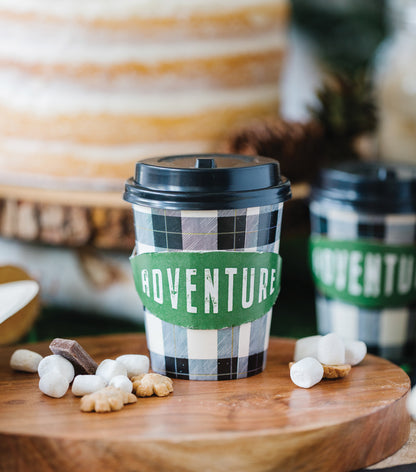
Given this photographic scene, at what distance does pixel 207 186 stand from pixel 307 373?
24 cm

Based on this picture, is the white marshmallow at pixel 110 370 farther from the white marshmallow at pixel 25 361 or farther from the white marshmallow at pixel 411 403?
the white marshmallow at pixel 411 403

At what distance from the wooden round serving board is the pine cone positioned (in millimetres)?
570

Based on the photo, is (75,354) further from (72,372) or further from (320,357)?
(320,357)

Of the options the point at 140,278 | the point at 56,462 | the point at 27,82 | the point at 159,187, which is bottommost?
the point at 56,462

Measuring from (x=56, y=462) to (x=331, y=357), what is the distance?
346 mm

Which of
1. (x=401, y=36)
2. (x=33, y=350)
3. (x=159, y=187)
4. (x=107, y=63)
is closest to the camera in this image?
(x=159, y=187)

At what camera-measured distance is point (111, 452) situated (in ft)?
2.03

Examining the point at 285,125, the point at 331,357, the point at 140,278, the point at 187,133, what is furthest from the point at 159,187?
the point at 285,125

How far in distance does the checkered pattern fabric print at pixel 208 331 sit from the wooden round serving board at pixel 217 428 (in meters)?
0.02

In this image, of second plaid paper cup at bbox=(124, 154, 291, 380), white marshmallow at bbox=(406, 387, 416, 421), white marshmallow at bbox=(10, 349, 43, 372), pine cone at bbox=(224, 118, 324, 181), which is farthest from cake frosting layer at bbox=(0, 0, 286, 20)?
white marshmallow at bbox=(406, 387, 416, 421)

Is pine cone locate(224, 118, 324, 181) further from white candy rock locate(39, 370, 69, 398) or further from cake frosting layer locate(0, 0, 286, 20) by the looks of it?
white candy rock locate(39, 370, 69, 398)

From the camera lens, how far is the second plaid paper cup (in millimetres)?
741

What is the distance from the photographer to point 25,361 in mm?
812

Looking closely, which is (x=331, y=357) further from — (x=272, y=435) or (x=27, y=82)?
(x=27, y=82)
